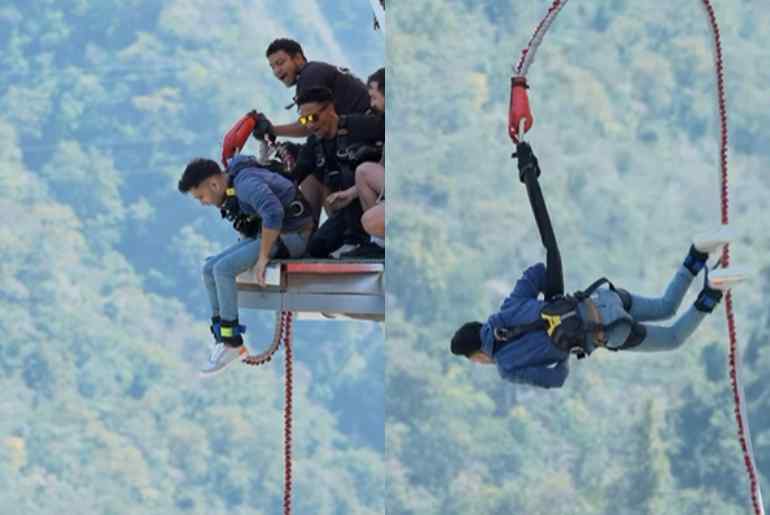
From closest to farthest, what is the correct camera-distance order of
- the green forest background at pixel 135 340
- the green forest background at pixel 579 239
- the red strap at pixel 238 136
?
the red strap at pixel 238 136, the green forest background at pixel 579 239, the green forest background at pixel 135 340

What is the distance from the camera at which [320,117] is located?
18.6 ft

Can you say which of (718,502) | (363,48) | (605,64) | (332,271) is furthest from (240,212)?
(363,48)

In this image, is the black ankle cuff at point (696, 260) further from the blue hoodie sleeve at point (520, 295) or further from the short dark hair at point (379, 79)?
the short dark hair at point (379, 79)

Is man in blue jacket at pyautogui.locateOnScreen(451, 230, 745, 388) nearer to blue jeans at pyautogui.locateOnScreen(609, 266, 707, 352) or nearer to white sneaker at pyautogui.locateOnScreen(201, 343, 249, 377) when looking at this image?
blue jeans at pyautogui.locateOnScreen(609, 266, 707, 352)

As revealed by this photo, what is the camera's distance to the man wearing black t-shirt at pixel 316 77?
571cm

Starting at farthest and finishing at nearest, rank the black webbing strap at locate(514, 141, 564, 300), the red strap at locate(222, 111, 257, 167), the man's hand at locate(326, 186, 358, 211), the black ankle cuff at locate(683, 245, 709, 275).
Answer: the red strap at locate(222, 111, 257, 167), the man's hand at locate(326, 186, 358, 211), the black ankle cuff at locate(683, 245, 709, 275), the black webbing strap at locate(514, 141, 564, 300)

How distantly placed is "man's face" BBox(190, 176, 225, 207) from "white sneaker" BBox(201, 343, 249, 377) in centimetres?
46

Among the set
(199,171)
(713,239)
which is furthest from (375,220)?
(713,239)

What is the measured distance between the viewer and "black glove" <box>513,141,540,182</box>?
473cm

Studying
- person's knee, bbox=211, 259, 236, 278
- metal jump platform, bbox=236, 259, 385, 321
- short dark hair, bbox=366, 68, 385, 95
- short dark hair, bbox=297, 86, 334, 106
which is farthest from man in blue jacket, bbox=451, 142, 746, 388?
short dark hair, bbox=297, 86, 334, 106

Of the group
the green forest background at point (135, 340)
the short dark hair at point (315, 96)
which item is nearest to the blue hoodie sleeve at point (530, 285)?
the short dark hair at point (315, 96)

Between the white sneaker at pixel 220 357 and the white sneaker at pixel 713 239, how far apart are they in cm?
148

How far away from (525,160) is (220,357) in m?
1.36

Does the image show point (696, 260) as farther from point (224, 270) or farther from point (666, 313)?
point (224, 270)
